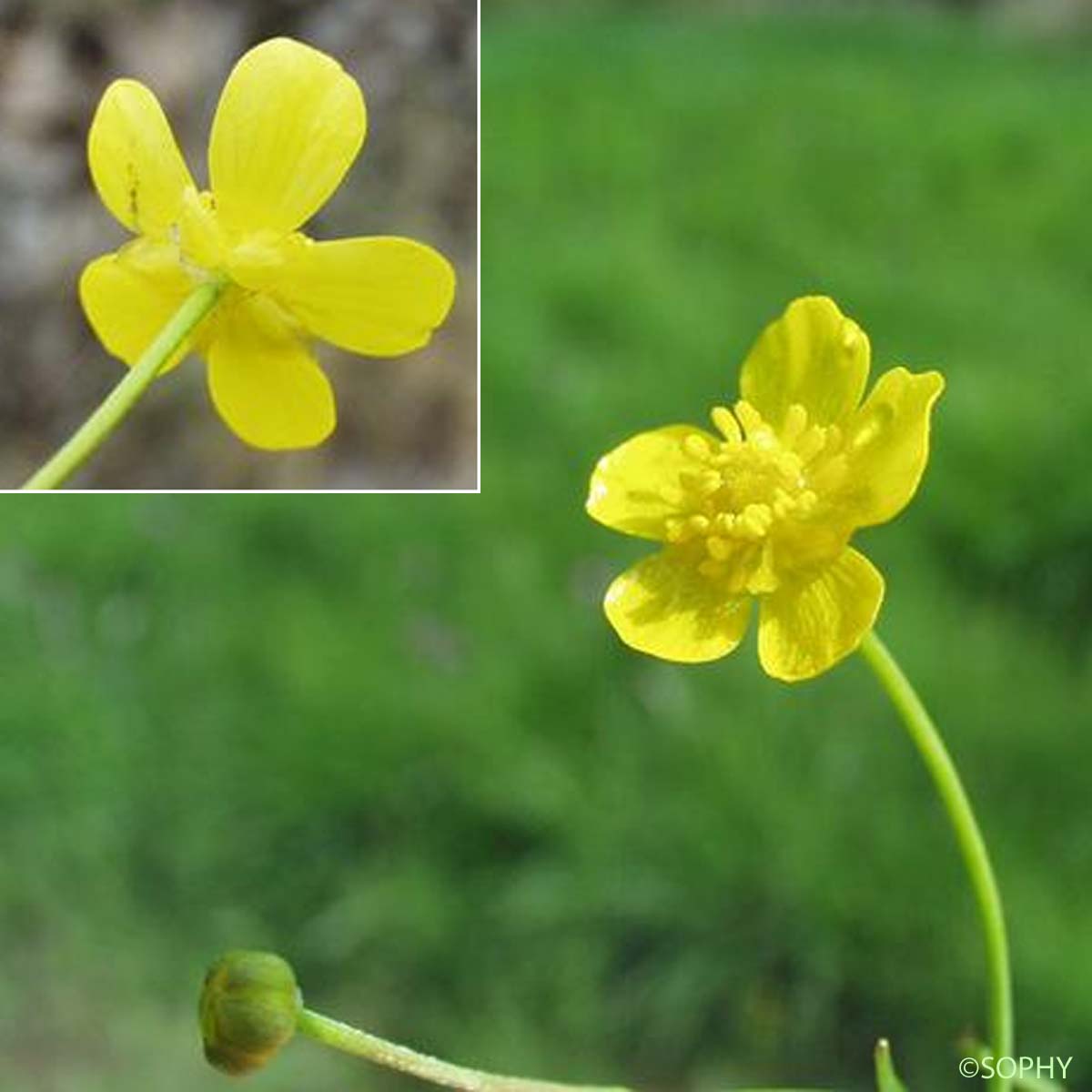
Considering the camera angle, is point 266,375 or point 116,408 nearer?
point 116,408

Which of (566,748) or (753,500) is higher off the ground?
(753,500)

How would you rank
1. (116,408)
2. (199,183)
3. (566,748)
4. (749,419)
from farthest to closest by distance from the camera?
(566,748), (199,183), (749,419), (116,408)

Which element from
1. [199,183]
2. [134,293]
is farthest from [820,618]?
[199,183]

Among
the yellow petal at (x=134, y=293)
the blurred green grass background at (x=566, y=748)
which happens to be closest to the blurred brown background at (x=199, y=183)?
the blurred green grass background at (x=566, y=748)

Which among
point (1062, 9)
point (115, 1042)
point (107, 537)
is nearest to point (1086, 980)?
point (115, 1042)

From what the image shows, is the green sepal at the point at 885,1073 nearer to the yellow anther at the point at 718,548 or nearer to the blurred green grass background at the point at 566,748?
the yellow anther at the point at 718,548

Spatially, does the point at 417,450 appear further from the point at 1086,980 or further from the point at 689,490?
the point at 689,490

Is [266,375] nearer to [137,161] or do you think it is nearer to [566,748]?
[137,161]

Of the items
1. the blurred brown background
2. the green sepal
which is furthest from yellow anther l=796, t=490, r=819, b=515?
the blurred brown background
